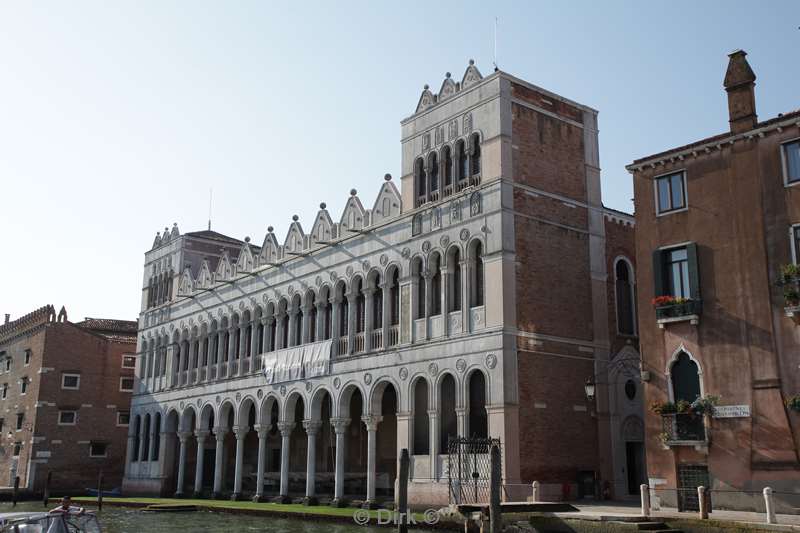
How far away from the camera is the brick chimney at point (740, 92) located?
2256 cm

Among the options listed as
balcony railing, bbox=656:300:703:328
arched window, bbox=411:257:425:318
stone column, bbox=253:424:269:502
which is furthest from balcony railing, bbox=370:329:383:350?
balcony railing, bbox=656:300:703:328

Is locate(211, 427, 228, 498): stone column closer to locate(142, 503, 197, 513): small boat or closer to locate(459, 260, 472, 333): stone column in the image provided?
locate(142, 503, 197, 513): small boat

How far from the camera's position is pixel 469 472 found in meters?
26.4

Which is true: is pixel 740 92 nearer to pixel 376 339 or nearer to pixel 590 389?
pixel 590 389

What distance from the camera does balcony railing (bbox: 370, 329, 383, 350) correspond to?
3175cm

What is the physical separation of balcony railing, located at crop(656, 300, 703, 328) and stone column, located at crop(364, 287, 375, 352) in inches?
480

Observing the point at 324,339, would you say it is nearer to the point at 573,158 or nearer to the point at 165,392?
the point at 573,158

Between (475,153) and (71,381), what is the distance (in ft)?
121

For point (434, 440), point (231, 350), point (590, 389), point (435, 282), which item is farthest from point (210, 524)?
point (231, 350)

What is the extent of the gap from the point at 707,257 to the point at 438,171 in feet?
36.4

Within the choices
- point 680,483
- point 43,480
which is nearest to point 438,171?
point 680,483

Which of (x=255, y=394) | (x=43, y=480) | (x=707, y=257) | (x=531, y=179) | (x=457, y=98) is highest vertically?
(x=457, y=98)

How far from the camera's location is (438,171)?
30.7 metres

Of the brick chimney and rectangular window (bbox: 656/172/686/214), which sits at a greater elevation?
the brick chimney
